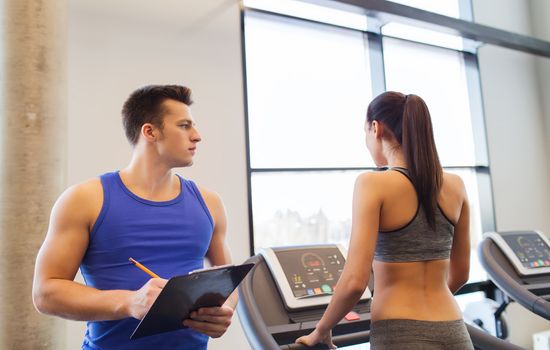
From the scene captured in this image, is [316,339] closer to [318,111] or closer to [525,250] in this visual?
[525,250]

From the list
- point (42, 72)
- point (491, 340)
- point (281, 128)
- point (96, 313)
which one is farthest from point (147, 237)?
point (281, 128)

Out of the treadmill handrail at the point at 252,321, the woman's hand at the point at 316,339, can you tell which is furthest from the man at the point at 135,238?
the woman's hand at the point at 316,339

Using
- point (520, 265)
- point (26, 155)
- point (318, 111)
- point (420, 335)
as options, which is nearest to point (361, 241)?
point (420, 335)

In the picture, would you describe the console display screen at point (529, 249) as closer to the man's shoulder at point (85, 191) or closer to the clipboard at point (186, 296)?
the clipboard at point (186, 296)

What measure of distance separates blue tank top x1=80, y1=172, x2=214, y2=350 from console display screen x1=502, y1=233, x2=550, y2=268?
2139 millimetres

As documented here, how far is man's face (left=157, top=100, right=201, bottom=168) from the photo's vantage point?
152 centimetres

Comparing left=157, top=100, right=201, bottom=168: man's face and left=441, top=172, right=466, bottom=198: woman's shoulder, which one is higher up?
left=157, top=100, right=201, bottom=168: man's face

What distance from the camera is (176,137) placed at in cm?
153

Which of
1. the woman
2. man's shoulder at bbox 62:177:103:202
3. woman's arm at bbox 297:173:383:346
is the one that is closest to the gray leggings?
the woman

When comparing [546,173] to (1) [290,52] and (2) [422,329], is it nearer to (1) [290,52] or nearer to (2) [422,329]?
(1) [290,52]

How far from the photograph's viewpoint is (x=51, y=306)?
1243 millimetres

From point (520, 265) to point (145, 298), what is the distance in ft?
7.70

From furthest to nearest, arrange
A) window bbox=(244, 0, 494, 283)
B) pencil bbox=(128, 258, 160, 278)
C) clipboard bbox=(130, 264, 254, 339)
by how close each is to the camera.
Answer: window bbox=(244, 0, 494, 283)
pencil bbox=(128, 258, 160, 278)
clipboard bbox=(130, 264, 254, 339)

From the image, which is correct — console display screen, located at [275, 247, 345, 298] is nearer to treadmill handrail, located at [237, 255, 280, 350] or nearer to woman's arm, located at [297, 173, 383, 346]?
treadmill handrail, located at [237, 255, 280, 350]
